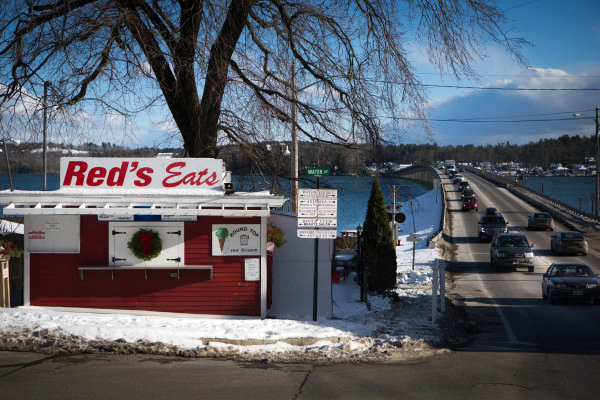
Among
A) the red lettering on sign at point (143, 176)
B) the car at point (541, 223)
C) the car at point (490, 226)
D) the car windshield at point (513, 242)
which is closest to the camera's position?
the red lettering on sign at point (143, 176)

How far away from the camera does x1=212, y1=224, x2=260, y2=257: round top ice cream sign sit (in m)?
14.3

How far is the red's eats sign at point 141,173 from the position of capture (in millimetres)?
14375

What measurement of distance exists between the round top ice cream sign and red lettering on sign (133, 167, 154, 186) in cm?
186

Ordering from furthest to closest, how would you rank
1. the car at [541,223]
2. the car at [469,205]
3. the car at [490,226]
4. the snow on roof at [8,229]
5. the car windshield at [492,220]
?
1. the car at [469,205]
2. the car at [541,223]
3. the car windshield at [492,220]
4. the car at [490,226]
5. the snow on roof at [8,229]

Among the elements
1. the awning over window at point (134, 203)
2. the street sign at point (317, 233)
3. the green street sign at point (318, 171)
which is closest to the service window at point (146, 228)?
the awning over window at point (134, 203)

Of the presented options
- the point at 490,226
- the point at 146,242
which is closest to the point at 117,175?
the point at 146,242

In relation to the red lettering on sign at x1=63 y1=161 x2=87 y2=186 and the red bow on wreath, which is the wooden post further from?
the red bow on wreath

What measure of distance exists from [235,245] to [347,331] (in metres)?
3.25

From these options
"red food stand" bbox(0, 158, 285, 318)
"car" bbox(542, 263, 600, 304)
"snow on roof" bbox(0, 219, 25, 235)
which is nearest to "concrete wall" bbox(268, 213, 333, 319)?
"red food stand" bbox(0, 158, 285, 318)

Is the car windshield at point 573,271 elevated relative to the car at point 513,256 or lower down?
elevated

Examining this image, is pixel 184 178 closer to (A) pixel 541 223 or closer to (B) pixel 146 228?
(B) pixel 146 228

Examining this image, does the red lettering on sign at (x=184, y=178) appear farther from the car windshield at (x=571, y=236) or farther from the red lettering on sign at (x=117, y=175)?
the car windshield at (x=571, y=236)

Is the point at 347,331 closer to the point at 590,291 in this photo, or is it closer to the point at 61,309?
the point at 61,309

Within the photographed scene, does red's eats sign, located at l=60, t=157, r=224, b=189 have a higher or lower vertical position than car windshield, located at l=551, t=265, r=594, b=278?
→ higher
